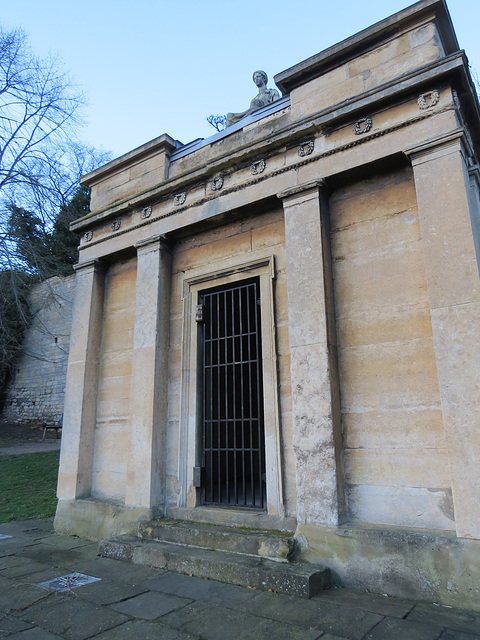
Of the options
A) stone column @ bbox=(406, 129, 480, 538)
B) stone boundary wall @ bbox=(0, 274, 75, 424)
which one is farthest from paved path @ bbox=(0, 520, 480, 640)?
stone boundary wall @ bbox=(0, 274, 75, 424)

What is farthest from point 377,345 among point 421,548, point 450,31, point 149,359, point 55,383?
point 55,383

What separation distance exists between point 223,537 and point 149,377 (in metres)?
2.07

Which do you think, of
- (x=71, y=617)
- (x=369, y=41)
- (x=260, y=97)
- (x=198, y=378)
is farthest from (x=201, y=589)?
(x=260, y=97)

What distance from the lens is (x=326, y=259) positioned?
431 cm

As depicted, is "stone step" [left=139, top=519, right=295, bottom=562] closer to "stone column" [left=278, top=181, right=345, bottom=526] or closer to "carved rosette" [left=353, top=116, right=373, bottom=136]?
"stone column" [left=278, top=181, right=345, bottom=526]

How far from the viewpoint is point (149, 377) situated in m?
5.23

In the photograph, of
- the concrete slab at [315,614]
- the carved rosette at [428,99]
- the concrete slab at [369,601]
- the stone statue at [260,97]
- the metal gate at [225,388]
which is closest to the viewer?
the concrete slab at [315,614]

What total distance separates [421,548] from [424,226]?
8.75 ft

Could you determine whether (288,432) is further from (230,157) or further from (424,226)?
(230,157)

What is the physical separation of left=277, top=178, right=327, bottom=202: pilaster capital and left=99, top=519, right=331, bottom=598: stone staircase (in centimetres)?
343

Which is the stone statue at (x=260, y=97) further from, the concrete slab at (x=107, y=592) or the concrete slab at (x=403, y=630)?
the concrete slab at (x=403, y=630)

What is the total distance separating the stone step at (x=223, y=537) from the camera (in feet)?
12.3

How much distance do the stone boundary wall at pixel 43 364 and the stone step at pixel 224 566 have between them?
1490cm

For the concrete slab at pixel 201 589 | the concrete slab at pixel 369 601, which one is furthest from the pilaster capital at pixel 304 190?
the concrete slab at pixel 201 589
